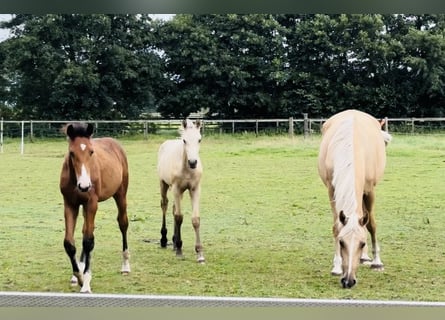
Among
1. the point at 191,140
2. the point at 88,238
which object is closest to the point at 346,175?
the point at 191,140

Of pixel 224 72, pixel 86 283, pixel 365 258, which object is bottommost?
pixel 86 283

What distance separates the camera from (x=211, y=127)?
4559 mm

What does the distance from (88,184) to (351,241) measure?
58.8 inches

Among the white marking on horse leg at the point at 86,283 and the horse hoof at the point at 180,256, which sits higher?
the horse hoof at the point at 180,256

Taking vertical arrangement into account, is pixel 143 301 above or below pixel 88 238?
below

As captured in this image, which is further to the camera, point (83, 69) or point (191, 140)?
point (83, 69)

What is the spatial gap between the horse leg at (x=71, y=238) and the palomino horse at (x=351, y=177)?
1.53 m

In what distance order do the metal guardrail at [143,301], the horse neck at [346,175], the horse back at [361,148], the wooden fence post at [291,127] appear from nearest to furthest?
the horse neck at [346,175]
the horse back at [361,148]
the metal guardrail at [143,301]
the wooden fence post at [291,127]

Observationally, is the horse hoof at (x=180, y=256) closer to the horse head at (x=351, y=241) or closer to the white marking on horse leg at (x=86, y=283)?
the white marking on horse leg at (x=86, y=283)

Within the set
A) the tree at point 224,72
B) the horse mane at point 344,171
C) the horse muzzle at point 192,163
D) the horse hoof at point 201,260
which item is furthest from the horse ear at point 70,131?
the horse mane at point 344,171

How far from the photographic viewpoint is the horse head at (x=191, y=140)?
4176 millimetres

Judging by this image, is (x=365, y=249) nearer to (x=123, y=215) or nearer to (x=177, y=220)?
(x=177, y=220)

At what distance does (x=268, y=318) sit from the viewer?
13.5 feet

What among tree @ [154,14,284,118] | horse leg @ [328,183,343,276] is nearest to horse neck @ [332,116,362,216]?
horse leg @ [328,183,343,276]
